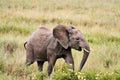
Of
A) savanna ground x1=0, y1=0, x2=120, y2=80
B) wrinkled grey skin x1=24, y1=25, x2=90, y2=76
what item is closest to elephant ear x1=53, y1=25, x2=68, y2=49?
wrinkled grey skin x1=24, y1=25, x2=90, y2=76

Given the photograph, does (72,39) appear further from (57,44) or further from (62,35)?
(57,44)

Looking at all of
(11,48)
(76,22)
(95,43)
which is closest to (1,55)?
(11,48)

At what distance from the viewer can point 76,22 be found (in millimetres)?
17516

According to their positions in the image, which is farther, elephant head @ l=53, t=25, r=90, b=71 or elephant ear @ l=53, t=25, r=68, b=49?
elephant ear @ l=53, t=25, r=68, b=49

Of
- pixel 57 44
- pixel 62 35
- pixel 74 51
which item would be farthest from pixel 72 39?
pixel 74 51

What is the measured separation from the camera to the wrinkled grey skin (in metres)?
7.06

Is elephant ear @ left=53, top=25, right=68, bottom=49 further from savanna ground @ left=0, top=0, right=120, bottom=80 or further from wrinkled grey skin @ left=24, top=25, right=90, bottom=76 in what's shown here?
savanna ground @ left=0, top=0, right=120, bottom=80

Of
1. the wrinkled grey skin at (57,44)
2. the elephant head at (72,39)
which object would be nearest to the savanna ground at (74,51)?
Result: the wrinkled grey skin at (57,44)

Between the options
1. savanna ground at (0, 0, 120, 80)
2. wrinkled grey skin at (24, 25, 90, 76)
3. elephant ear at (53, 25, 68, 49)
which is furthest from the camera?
elephant ear at (53, 25, 68, 49)

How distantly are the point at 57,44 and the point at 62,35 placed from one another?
0.19 m

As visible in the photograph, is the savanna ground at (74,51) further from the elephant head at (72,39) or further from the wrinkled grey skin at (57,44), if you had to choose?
the elephant head at (72,39)

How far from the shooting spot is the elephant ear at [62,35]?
23.5ft

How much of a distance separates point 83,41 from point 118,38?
23.3 feet

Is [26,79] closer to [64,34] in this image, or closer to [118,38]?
[64,34]
